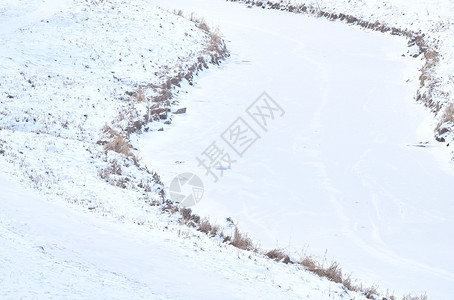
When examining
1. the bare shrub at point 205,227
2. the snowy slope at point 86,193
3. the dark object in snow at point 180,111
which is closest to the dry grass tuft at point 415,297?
the snowy slope at point 86,193

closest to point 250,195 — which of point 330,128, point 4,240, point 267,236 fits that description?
point 267,236

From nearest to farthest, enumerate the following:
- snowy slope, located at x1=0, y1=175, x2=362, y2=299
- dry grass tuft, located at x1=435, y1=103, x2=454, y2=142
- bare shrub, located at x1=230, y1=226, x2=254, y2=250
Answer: snowy slope, located at x1=0, y1=175, x2=362, y2=299, bare shrub, located at x1=230, y1=226, x2=254, y2=250, dry grass tuft, located at x1=435, y1=103, x2=454, y2=142

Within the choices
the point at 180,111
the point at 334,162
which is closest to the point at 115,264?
the point at 334,162

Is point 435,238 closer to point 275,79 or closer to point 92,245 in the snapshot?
point 92,245

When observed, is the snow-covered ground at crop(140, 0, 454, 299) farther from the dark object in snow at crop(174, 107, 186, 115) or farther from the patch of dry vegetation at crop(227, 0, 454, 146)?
the patch of dry vegetation at crop(227, 0, 454, 146)

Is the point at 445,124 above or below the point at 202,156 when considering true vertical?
above

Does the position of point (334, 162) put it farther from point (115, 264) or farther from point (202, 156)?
point (115, 264)

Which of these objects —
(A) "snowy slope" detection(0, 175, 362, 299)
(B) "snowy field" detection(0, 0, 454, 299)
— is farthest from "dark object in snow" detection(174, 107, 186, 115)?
(A) "snowy slope" detection(0, 175, 362, 299)
